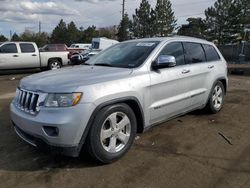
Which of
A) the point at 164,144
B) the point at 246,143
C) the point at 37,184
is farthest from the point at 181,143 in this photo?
the point at 37,184

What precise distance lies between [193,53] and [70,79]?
265 centimetres

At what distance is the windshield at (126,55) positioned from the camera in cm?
444

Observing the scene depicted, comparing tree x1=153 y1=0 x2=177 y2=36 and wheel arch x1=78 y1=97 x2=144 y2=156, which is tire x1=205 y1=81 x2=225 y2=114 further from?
tree x1=153 y1=0 x2=177 y2=36

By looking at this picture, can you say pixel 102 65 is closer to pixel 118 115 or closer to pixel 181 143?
pixel 118 115

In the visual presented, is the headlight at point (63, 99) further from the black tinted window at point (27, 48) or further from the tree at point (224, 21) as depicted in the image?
the tree at point (224, 21)

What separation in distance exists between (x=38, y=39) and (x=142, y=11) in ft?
80.9

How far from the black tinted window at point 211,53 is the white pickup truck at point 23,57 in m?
11.5

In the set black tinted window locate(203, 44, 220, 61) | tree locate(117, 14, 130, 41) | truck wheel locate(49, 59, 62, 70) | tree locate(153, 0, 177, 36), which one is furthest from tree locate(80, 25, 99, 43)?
black tinted window locate(203, 44, 220, 61)

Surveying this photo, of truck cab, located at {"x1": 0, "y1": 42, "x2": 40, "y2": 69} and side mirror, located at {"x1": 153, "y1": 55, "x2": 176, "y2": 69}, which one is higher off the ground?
side mirror, located at {"x1": 153, "y1": 55, "x2": 176, "y2": 69}

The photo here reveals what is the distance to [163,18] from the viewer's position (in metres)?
48.8

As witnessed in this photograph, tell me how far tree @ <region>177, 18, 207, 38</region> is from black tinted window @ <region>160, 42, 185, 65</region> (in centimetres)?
3752

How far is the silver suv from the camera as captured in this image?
3396 mm

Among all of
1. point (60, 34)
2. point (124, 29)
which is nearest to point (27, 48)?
point (124, 29)

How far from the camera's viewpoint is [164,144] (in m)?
4.48
